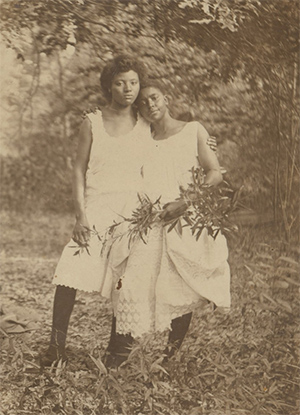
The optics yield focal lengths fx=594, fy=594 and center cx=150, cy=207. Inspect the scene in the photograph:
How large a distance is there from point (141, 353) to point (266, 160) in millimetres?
1028

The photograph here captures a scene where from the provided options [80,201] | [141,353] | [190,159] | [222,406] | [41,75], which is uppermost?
[41,75]

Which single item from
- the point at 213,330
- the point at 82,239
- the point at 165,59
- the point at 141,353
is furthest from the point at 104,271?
the point at 165,59

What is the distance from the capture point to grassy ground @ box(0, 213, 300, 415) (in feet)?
8.41

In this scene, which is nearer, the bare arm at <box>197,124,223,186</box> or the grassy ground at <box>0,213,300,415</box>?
the grassy ground at <box>0,213,300,415</box>

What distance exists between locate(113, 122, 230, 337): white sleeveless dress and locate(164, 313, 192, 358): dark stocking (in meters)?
0.03

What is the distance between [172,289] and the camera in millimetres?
2598

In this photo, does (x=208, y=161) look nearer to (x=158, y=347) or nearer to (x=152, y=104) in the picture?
(x=152, y=104)

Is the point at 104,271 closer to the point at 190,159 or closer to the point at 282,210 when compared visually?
the point at 190,159

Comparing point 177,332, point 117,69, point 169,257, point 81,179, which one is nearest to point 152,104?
point 117,69

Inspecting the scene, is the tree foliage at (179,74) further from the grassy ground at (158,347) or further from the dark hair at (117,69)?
the grassy ground at (158,347)

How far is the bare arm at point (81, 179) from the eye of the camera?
2617mm

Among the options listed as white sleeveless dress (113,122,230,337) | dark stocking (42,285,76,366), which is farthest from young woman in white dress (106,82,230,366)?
dark stocking (42,285,76,366)

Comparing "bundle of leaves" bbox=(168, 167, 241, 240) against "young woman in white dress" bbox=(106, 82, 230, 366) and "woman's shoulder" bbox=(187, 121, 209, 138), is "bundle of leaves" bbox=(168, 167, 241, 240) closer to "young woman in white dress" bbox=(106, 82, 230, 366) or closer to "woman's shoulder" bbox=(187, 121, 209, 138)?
"young woman in white dress" bbox=(106, 82, 230, 366)

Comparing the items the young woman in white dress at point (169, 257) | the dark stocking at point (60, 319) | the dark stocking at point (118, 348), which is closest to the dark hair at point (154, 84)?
the young woman in white dress at point (169, 257)
